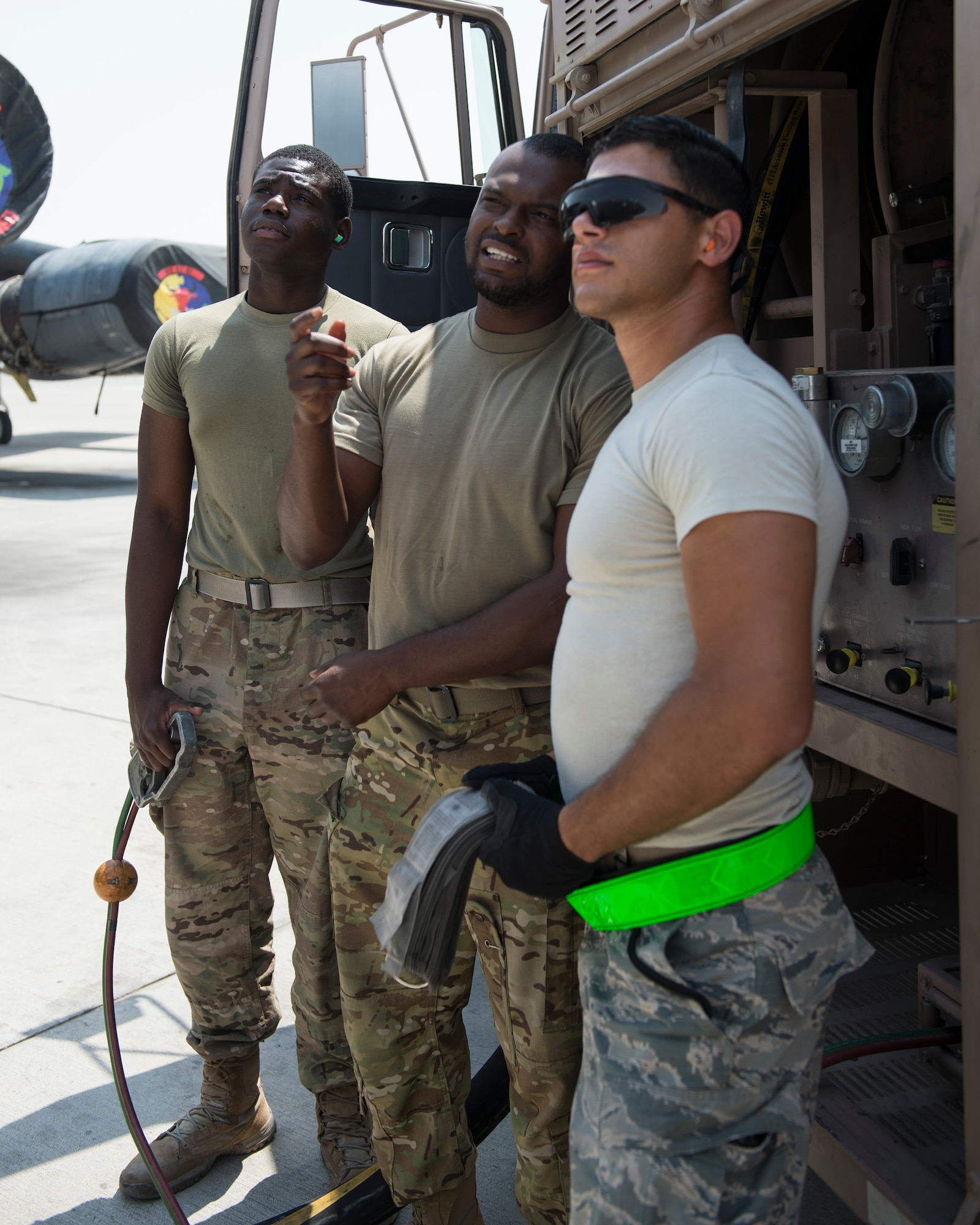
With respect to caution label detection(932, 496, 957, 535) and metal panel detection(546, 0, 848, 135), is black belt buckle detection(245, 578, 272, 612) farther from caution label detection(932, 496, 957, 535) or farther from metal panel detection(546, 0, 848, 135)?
caution label detection(932, 496, 957, 535)

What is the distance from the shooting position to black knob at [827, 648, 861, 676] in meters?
1.87

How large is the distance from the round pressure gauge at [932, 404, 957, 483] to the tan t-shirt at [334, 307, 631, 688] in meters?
0.46

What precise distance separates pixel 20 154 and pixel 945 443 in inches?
627

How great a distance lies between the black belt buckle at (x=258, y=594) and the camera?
224 cm

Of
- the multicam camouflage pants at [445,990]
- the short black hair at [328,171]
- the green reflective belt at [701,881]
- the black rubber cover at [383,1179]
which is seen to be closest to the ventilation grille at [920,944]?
the black rubber cover at [383,1179]

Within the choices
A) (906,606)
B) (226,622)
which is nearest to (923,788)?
(906,606)

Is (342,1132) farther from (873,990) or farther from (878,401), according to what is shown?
(878,401)

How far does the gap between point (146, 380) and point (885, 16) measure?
1.76m

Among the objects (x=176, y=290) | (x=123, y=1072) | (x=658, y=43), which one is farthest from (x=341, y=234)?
(x=176, y=290)

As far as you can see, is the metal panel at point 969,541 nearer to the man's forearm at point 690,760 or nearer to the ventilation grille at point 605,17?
the man's forearm at point 690,760

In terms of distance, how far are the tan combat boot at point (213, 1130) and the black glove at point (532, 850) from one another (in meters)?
1.39

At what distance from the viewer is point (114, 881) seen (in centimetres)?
226

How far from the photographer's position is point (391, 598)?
1903mm

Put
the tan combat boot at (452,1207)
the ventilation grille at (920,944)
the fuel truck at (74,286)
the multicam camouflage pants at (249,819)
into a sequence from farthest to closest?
1. the fuel truck at (74,286)
2. the ventilation grille at (920,944)
3. the multicam camouflage pants at (249,819)
4. the tan combat boot at (452,1207)
